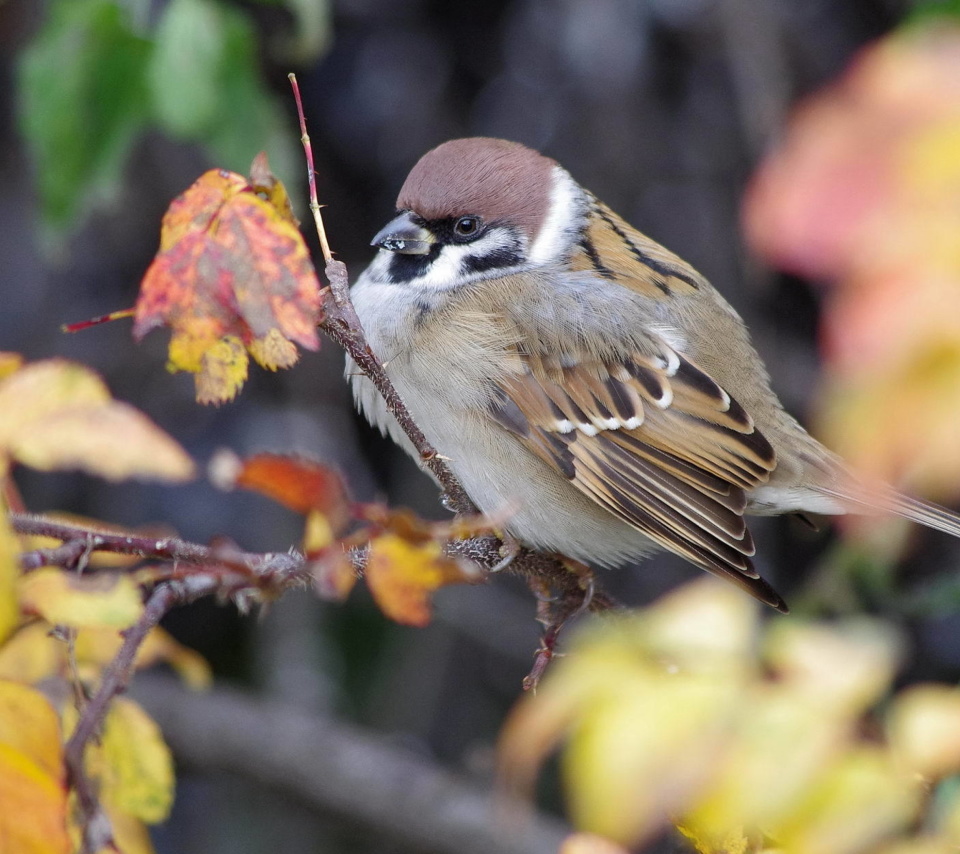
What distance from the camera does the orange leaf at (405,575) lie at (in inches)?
43.6

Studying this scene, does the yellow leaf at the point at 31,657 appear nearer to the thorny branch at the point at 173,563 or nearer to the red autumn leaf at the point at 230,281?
the thorny branch at the point at 173,563

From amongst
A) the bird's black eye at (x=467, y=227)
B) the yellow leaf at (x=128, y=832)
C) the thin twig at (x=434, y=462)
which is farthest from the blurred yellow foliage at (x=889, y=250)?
the bird's black eye at (x=467, y=227)

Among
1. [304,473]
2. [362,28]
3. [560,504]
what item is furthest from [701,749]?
[362,28]

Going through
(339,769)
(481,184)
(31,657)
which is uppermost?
(481,184)

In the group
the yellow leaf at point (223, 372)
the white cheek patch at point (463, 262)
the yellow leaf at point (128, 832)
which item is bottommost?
the yellow leaf at point (128, 832)

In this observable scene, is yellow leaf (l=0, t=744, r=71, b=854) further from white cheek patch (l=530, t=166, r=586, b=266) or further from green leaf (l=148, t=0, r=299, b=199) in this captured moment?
white cheek patch (l=530, t=166, r=586, b=266)

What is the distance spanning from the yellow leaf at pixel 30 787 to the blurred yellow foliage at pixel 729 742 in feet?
1.33

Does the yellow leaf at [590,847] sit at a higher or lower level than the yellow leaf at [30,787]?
lower

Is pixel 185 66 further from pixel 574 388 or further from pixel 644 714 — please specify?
pixel 644 714

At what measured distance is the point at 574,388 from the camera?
2.33 meters

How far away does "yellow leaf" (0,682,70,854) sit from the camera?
1.02 metres

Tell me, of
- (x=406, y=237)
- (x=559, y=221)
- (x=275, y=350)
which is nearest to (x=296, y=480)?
(x=275, y=350)

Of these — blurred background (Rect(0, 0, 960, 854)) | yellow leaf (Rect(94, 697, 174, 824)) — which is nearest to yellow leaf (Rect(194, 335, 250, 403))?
yellow leaf (Rect(94, 697, 174, 824))

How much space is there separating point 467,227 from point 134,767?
1383 millimetres
